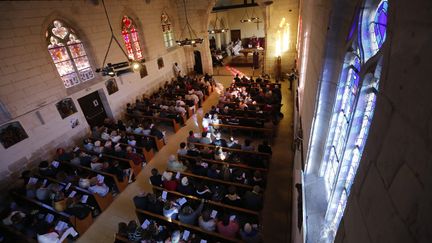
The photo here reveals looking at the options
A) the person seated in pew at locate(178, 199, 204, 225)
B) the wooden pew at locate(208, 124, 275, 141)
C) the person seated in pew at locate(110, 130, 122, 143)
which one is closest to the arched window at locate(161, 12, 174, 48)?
the person seated in pew at locate(110, 130, 122, 143)

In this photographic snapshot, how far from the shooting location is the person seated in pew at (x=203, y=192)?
5523 millimetres

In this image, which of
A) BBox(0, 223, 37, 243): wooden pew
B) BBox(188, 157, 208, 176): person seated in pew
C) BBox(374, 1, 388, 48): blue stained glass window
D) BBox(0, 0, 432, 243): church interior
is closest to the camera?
BBox(0, 0, 432, 243): church interior

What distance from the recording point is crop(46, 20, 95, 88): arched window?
8.34 m

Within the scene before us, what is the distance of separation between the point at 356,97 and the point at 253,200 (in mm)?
3800

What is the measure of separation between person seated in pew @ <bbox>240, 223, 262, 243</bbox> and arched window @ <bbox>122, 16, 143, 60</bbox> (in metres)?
9.92

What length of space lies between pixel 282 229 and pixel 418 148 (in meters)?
5.25

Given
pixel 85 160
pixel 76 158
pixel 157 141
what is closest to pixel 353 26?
pixel 157 141

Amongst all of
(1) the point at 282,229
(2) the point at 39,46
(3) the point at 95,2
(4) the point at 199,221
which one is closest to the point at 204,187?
(4) the point at 199,221

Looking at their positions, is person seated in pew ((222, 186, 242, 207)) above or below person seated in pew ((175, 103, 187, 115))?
below

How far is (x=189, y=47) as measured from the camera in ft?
52.6

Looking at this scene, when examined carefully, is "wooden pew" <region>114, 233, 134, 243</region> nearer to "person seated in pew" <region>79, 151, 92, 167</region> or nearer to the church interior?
the church interior

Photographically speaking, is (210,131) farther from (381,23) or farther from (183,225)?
(381,23)

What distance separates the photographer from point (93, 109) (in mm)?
9805

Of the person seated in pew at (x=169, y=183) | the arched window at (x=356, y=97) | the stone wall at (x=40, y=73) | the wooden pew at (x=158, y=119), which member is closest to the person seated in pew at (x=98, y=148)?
the stone wall at (x=40, y=73)
